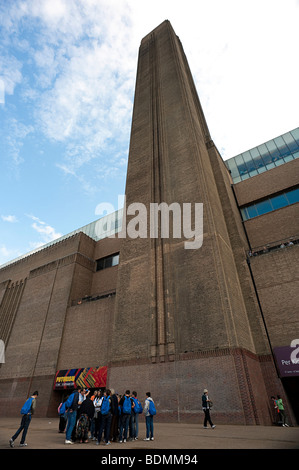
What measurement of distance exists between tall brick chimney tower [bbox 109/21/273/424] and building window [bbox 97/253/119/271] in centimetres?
813

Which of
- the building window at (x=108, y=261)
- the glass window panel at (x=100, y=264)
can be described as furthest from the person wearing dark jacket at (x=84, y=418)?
the glass window panel at (x=100, y=264)

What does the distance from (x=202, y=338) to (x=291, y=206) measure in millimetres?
13806

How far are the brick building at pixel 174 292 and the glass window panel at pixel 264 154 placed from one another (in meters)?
0.11

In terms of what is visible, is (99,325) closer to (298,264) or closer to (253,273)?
(253,273)

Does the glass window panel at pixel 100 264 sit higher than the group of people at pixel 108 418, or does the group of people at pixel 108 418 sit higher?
the glass window panel at pixel 100 264

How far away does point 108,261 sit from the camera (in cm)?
3138

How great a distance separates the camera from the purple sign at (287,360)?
15375 millimetres

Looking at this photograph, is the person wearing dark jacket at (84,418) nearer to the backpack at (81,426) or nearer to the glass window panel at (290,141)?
the backpack at (81,426)

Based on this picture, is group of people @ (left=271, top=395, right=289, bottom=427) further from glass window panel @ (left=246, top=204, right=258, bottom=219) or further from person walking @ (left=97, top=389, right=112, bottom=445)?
glass window panel @ (left=246, top=204, right=258, bottom=219)

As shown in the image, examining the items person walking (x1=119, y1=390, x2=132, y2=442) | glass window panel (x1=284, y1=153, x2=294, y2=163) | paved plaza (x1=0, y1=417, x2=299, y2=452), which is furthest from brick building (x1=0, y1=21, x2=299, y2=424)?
person walking (x1=119, y1=390, x2=132, y2=442)
